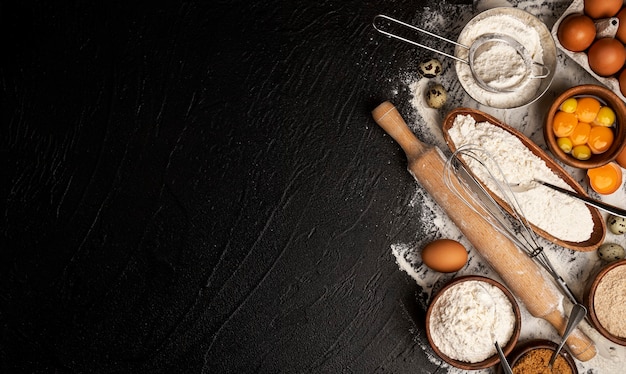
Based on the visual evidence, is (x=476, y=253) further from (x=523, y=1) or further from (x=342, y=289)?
(x=523, y=1)

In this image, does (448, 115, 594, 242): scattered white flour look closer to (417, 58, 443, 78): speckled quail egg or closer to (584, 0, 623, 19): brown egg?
(417, 58, 443, 78): speckled quail egg

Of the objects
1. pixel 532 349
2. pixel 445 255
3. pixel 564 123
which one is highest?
pixel 564 123

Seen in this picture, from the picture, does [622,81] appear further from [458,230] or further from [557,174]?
[458,230]

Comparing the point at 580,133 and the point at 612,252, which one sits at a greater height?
the point at 580,133

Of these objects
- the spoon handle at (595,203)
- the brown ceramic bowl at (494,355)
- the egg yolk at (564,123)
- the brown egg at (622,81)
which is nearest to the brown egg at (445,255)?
the brown ceramic bowl at (494,355)

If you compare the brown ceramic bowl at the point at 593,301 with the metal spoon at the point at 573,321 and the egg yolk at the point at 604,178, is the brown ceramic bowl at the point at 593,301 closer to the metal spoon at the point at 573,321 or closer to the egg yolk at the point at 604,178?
A: the metal spoon at the point at 573,321

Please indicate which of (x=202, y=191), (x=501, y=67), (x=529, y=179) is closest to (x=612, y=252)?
(x=529, y=179)
